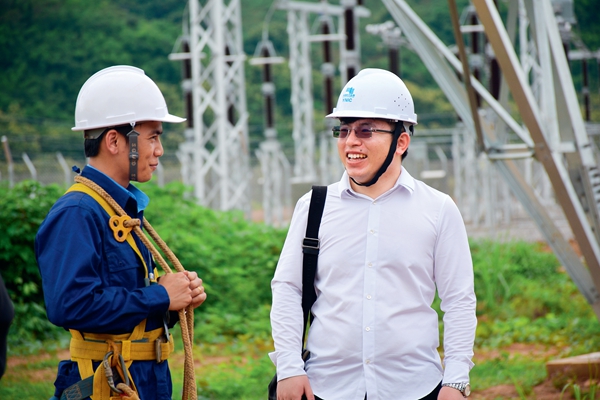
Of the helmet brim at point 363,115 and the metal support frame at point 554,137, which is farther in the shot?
the metal support frame at point 554,137

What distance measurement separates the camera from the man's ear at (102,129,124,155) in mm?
2705

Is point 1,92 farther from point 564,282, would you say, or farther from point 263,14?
point 564,282

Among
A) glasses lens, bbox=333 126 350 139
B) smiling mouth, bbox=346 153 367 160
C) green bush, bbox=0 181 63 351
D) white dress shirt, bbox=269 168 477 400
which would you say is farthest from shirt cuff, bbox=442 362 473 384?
green bush, bbox=0 181 63 351

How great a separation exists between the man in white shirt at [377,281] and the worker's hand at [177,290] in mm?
374

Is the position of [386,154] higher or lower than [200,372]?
higher

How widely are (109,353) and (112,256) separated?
0.97 ft

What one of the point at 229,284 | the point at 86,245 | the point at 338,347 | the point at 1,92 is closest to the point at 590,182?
the point at 338,347

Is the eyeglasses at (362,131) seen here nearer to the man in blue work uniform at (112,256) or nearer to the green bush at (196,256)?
the man in blue work uniform at (112,256)

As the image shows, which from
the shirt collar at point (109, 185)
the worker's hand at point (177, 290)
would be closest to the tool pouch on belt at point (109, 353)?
the worker's hand at point (177, 290)

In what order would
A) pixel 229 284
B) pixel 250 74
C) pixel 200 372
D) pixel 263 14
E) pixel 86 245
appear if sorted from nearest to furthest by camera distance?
pixel 86 245 < pixel 200 372 < pixel 229 284 < pixel 250 74 < pixel 263 14

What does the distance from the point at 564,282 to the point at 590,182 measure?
5286 mm

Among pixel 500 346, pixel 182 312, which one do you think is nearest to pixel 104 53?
pixel 500 346

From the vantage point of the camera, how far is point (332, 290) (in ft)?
9.37

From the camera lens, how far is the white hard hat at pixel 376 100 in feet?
9.55
